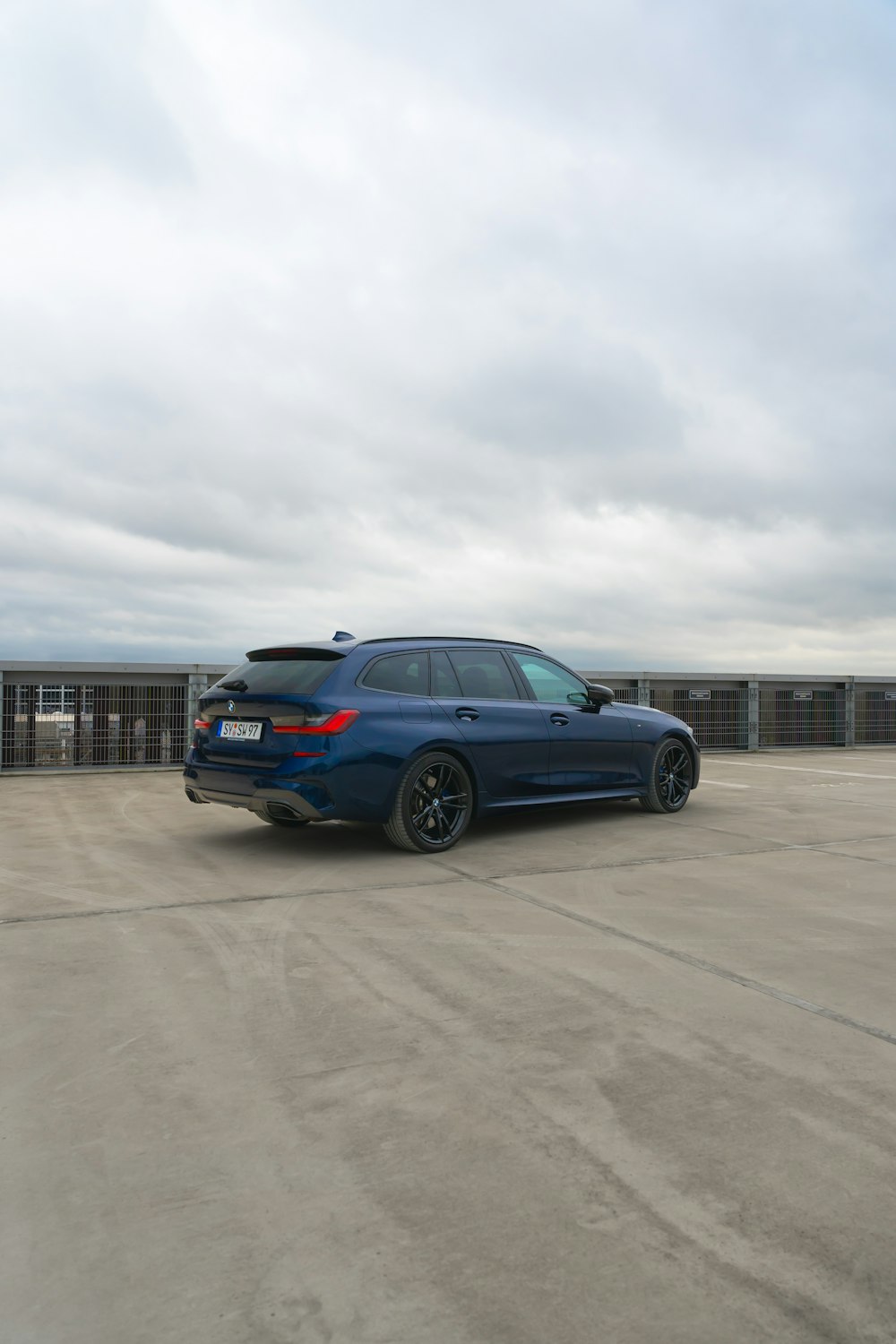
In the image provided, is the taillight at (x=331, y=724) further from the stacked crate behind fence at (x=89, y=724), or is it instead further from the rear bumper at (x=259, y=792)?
the stacked crate behind fence at (x=89, y=724)

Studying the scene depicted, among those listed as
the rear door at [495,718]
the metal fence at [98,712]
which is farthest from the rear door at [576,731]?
the metal fence at [98,712]

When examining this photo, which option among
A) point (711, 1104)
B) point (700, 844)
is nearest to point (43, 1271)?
point (711, 1104)

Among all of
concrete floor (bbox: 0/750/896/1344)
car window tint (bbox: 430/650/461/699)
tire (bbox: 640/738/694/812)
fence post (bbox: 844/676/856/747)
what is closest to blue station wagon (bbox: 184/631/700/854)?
car window tint (bbox: 430/650/461/699)

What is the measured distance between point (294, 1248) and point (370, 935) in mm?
2416

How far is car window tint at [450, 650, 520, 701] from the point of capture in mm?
7027

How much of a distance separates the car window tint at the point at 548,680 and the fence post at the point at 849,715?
1351cm

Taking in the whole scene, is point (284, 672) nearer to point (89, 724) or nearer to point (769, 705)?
point (89, 724)

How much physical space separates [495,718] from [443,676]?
48cm

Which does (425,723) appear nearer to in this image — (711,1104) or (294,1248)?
(711,1104)

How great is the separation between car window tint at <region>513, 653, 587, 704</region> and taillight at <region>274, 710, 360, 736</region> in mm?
1829

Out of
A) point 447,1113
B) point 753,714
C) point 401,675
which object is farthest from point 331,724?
point 753,714

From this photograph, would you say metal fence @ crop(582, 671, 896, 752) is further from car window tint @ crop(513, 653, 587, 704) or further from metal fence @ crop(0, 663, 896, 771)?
car window tint @ crop(513, 653, 587, 704)

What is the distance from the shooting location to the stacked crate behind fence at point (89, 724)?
1259cm

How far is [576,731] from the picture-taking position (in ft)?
24.9
